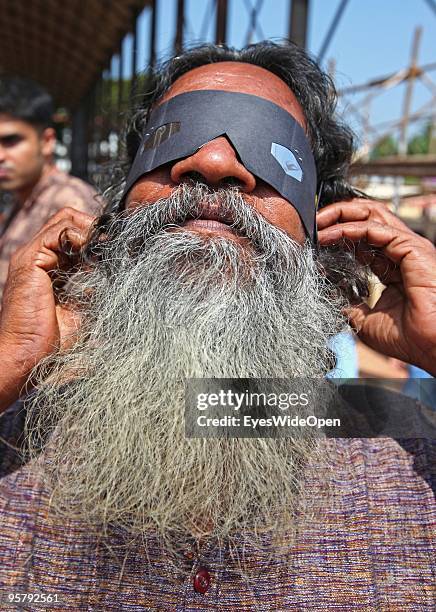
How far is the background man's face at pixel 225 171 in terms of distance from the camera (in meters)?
1.27

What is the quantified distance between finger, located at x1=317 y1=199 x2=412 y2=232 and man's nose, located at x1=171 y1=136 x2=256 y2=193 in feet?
0.79

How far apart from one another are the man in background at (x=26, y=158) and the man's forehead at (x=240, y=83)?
1.37 metres

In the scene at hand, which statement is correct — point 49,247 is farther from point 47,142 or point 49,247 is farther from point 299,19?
point 47,142

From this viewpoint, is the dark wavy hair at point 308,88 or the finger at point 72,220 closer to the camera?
the finger at point 72,220

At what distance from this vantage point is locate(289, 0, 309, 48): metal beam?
7.20ft

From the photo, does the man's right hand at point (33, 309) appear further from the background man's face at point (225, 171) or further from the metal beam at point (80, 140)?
the metal beam at point (80, 140)

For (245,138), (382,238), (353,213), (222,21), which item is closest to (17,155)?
(222,21)

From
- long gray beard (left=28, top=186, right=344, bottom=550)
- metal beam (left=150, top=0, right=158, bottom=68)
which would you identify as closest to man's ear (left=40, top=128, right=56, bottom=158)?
metal beam (left=150, top=0, right=158, bottom=68)

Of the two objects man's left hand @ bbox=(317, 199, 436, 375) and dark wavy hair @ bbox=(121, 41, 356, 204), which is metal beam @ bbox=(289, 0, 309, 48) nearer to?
dark wavy hair @ bbox=(121, 41, 356, 204)

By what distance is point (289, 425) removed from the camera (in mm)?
1215

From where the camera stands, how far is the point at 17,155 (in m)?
2.95

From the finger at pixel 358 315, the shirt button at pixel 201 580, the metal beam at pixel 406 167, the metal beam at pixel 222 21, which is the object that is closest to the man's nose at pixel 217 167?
the finger at pixel 358 315

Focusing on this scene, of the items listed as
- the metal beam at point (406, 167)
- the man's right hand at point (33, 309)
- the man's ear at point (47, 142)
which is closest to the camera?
the man's right hand at point (33, 309)

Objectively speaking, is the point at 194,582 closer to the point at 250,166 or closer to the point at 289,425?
the point at 289,425
